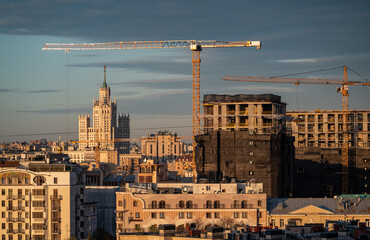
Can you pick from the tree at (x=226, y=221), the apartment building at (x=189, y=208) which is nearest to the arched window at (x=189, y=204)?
the apartment building at (x=189, y=208)

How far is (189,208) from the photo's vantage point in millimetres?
140750

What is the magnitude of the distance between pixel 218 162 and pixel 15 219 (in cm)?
6405

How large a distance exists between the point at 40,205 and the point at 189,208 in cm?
1879

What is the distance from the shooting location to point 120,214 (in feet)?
463

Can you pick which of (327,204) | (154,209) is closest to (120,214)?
(154,209)

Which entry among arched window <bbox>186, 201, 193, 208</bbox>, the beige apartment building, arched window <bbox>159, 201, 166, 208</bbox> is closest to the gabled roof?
arched window <bbox>186, 201, 193, 208</bbox>

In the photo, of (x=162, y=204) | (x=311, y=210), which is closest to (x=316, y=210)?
(x=311, y=210)

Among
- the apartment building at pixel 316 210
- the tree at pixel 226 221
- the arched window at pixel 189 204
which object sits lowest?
the tree at pixel 226 221

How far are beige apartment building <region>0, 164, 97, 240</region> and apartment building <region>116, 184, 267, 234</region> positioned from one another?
6.25m

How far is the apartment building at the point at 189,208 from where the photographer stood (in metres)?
140

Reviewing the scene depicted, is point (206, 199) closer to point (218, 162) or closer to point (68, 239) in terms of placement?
point (68, 239)

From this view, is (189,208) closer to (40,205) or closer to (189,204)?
Result: (189,204)

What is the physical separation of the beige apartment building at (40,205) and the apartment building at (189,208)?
6.25 meters

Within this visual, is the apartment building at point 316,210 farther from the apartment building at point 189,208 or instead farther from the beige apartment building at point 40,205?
the beige apartment building at point 40,205
